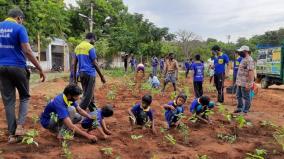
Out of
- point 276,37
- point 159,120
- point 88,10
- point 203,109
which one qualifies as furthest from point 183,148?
point 276,37

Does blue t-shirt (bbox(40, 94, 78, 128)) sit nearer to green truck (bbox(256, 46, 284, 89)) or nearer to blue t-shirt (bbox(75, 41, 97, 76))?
blue t-shirt (bbox(75, 41, 97, 76))

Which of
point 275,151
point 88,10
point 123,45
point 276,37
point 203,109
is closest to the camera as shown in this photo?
point 275,151

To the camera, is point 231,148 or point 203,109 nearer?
point 231,148

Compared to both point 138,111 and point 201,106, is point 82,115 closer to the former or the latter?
point 138,111

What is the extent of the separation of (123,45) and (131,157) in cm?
3763

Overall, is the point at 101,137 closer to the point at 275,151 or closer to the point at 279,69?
the point at 275,151

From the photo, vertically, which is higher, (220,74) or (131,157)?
(220,74)

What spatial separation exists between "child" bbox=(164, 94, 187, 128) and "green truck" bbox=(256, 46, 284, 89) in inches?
465

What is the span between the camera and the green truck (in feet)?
57.8

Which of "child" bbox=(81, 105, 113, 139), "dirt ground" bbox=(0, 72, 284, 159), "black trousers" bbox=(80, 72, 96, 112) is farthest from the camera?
"black trousers" bbox=(80, 72, 96, 112)

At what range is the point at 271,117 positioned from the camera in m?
9.44

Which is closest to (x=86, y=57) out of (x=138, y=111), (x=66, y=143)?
(x=138, y=111)

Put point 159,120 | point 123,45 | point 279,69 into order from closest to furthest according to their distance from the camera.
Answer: point 159,120 < point 279,69 < point 123,45

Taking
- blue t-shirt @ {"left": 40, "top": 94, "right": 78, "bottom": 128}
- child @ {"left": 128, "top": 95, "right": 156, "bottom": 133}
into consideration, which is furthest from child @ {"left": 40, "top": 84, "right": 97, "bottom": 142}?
child @ {"left": 128, "top": 95, "right": 156, "bottom": 133}
